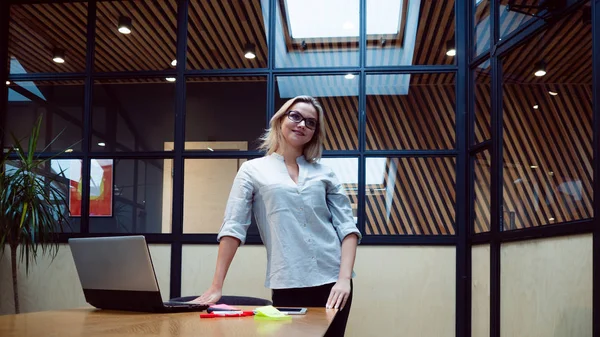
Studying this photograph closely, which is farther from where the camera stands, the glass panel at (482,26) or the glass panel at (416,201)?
the glass panel at (416,201)

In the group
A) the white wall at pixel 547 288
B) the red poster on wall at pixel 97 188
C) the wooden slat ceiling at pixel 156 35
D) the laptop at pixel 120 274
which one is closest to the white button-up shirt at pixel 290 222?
the laptop at pixel 120 274

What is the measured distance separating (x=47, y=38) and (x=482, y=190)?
310cm

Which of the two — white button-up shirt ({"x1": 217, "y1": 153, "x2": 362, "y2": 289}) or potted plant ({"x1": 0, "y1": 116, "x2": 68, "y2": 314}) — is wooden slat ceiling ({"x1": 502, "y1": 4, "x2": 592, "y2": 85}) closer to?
white button-up shirt ({"x1": 217, "y1": 153, "x2": 362, "y2": 289})

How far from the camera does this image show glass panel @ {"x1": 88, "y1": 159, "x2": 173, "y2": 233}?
4660 mm

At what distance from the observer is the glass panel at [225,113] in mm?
4656

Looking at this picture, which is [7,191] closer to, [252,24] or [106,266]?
[252,24]

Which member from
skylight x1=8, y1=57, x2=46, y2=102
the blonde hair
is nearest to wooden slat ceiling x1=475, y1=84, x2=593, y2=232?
the blonde hair

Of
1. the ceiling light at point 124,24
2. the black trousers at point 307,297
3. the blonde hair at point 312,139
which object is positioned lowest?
the black trousers at point 307,297

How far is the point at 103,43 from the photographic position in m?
4.88

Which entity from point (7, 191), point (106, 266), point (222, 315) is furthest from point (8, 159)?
point (222, 315)

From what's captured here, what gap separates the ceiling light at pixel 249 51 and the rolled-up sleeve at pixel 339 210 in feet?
7.33

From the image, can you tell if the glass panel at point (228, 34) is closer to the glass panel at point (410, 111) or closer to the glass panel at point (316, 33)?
the glass panel at point (316, 33)

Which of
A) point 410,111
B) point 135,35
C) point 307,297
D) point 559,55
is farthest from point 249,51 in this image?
point 307,297

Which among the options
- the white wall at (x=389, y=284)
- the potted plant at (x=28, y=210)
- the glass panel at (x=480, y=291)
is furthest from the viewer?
the potted plant at (x=28, y=210)
